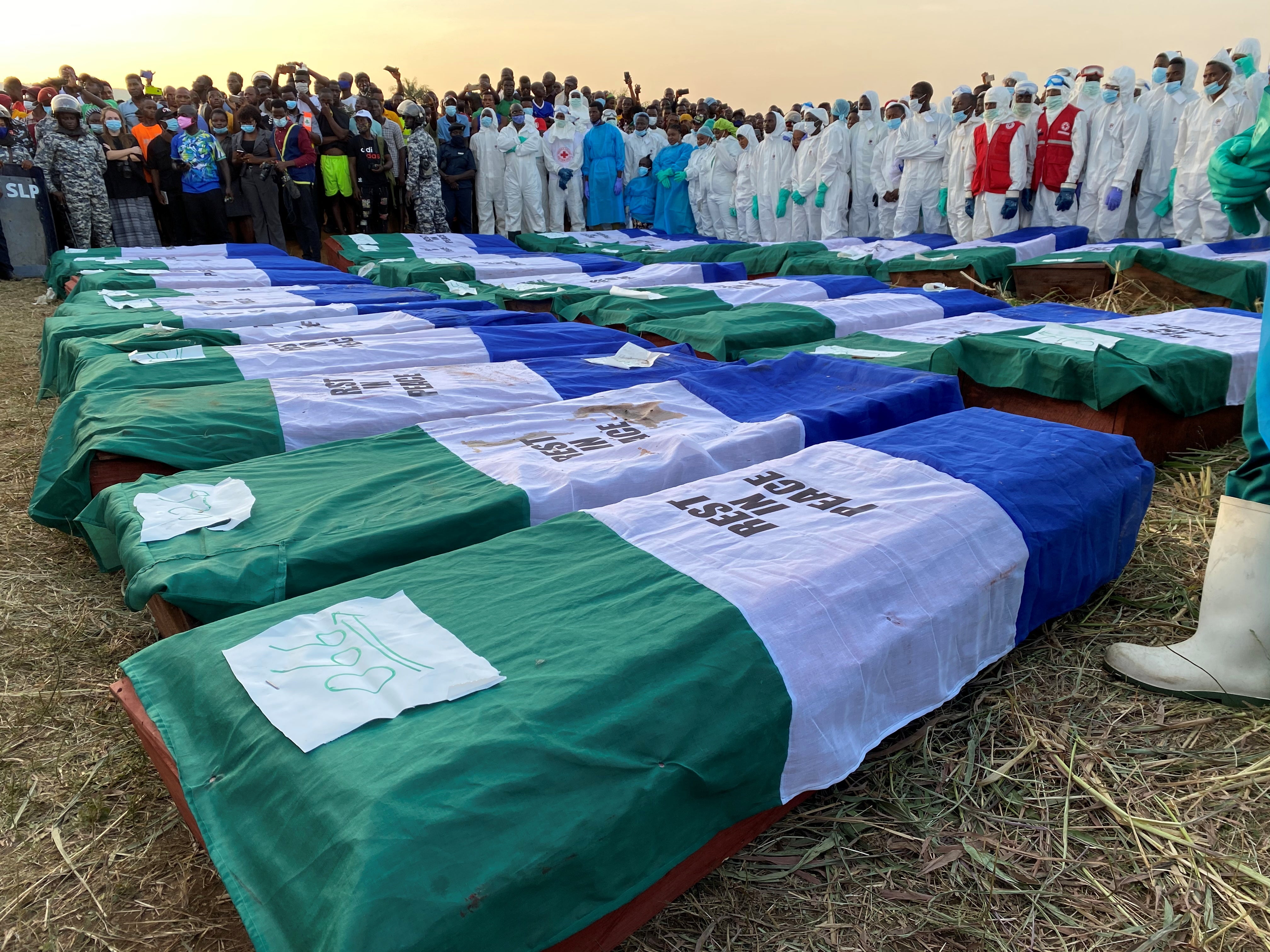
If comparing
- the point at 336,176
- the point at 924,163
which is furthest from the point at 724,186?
the point at 336,176

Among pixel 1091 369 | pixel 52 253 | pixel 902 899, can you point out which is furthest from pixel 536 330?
pixel 52 253

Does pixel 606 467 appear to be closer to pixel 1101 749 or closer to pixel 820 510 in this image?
pixel 820 510

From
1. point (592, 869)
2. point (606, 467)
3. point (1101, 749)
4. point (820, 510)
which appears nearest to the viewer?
point (592, 869)

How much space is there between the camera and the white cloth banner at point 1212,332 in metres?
3.06

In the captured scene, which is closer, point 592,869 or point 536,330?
point 592,869

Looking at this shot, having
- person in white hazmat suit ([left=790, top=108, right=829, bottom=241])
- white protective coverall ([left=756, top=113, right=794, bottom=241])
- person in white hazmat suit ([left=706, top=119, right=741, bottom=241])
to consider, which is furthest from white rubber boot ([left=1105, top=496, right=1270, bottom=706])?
person in white hazmat suit ([left=706, top=119, right=741, bottom=241])

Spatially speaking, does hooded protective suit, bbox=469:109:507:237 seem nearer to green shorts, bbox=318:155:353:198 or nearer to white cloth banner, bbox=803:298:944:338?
green shorts, bbox=318:155:353:198

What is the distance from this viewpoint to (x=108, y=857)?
139cm

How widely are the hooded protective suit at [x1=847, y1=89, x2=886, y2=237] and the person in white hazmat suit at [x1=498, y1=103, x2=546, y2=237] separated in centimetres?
432

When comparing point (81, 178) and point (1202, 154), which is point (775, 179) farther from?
point (81, 178)

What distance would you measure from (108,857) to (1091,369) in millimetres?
3077

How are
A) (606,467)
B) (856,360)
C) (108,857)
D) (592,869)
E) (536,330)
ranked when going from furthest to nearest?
(536,330) < (856,360) < (606,467) < (108,857) < (592,869)

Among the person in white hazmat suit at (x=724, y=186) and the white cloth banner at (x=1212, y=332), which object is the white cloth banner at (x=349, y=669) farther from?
the person in white hazmat suit at (x=724, y=186)

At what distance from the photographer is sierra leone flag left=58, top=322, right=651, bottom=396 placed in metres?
2.99
